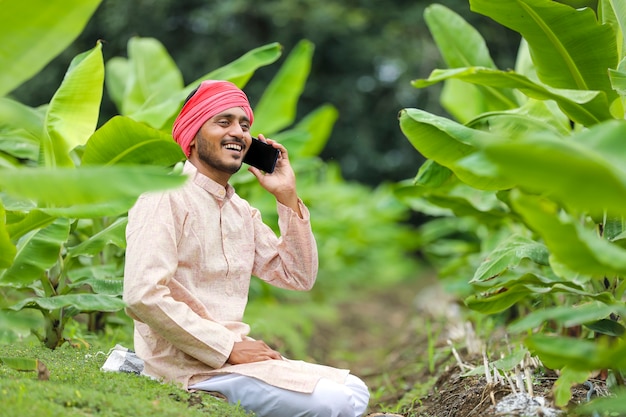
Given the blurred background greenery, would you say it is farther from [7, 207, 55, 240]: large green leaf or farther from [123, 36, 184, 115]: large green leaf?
[7, 207, 55, 240]: large green leaf

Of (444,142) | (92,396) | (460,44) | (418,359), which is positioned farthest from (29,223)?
(418,359)

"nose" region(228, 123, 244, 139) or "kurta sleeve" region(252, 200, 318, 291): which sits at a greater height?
"nose" region(228, 123, 244, 139)

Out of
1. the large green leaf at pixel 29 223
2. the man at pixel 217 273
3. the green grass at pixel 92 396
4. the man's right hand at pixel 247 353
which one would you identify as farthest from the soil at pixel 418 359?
the large green leaf at pixel 29 223

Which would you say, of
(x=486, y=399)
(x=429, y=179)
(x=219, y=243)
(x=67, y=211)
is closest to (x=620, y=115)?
(x=429, y=179)

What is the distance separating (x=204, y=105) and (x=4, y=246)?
2.92ft

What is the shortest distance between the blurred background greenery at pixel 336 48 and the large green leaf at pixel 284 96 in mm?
9500

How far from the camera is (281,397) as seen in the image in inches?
116

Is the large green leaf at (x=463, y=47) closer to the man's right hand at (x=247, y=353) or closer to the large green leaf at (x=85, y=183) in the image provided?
the man's right hand at (x=247, y=353)

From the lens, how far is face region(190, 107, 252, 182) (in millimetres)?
3131

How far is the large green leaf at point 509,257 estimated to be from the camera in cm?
366

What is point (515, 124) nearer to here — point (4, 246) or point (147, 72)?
point (4, 246)

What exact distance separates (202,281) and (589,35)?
6.55 ft

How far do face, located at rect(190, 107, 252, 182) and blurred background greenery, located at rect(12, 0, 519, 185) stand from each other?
1284 centimetres

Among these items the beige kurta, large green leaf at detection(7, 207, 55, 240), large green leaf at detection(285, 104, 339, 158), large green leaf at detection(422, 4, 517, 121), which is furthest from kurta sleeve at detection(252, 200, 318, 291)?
large green leaf at detection(285, 104, 339, 158)
